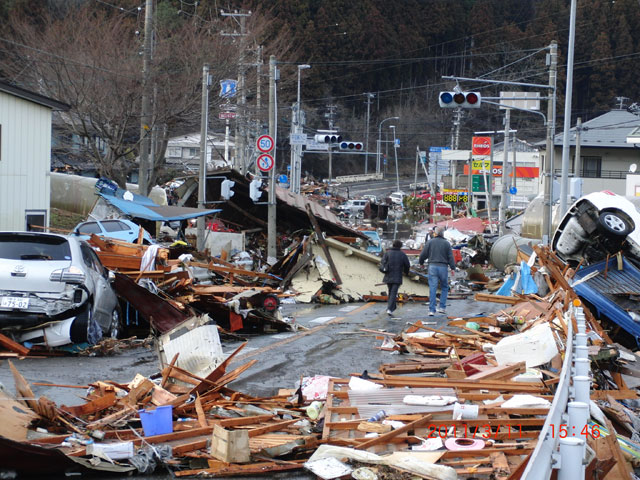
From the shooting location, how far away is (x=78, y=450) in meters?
5.71

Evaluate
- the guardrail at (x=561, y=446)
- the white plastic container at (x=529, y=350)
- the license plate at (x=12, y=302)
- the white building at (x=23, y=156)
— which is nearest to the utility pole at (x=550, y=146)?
the white building at (x=23, y=156)

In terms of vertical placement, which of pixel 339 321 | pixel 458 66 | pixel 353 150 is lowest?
pixel 339 321

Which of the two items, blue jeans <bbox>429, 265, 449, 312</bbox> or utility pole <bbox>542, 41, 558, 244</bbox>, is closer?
blue jeans <bbox>429, 265, 449, 312</bbox>

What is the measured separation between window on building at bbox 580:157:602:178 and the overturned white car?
150ft

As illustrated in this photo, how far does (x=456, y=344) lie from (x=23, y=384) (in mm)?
6918

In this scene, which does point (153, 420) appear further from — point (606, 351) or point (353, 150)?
point (353, 150)

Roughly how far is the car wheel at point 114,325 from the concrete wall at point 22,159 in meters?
12.4

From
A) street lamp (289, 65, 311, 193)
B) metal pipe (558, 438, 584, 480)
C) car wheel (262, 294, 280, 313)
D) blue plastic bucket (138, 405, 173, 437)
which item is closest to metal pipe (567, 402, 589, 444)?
metal pipe (558, 438, 584, 480)

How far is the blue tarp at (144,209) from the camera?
25141mm

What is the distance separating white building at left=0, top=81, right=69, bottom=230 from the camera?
22.6 meters

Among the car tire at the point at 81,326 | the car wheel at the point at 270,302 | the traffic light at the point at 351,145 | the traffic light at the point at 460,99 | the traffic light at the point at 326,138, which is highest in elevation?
the traffic light at the point at 460,99

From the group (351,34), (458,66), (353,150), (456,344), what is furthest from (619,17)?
(456,344)

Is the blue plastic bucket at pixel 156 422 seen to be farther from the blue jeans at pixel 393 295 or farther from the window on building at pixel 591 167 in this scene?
the window on building at pixel 591 167

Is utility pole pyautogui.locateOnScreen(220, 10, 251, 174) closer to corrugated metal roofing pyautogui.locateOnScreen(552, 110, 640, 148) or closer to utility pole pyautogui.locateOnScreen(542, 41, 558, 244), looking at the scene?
utility pole pyautogui.locateOnScreen(542, 41, 558, 244)
